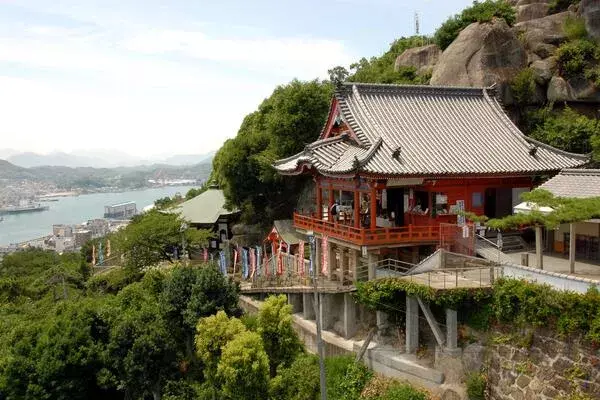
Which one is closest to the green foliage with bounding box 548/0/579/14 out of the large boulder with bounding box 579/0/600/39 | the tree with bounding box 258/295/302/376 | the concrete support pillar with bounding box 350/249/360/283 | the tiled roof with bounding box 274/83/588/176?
the large boulder with bounding box 579/0/600/39

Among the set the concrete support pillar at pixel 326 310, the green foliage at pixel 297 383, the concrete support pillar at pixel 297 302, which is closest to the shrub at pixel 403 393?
the green foliage at pixel 297 383

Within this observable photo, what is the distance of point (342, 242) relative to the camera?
25.6m

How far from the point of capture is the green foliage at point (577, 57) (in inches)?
1362

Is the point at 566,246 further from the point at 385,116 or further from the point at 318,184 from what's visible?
the point at 318,184

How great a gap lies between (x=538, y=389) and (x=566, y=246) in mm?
8945

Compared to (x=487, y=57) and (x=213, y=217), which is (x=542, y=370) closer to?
(x=487, y=57)

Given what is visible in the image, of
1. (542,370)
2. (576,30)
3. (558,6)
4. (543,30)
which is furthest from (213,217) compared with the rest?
(558,6)

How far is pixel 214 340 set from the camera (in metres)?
21.7

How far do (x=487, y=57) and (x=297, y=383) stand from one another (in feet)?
88.8

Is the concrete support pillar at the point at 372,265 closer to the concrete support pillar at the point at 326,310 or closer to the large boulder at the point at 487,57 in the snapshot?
the concrete support pillar at the point at 326,310

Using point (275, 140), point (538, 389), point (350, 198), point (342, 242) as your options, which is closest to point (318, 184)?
point (350, 198)

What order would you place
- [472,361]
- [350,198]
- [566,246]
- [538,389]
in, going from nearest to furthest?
[538,389], [472,361], [566,246], [350,198]

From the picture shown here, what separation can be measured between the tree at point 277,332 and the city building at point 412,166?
475 centimetres

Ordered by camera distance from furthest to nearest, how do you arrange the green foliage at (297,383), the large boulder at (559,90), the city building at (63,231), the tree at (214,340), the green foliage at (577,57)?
the city building at (63,231) < the green foliage at (577,57) < the large boulder at (559,90) < the tree at (214,340) < the green foliage at (297,383)
